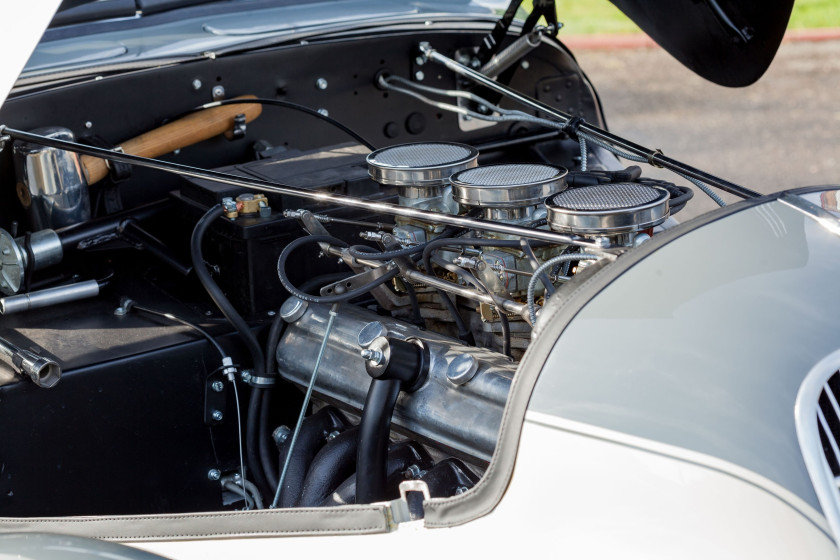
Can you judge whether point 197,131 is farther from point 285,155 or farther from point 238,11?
point 238,11

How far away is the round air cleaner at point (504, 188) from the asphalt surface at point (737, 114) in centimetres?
276

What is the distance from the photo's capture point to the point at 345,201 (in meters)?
1.45

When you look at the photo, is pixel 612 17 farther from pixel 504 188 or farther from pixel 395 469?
pixel 395 469

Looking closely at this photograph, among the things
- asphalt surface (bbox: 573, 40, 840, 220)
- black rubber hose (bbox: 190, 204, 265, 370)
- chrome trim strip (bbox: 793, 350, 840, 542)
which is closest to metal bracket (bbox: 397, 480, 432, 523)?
chrome trim strip (bbox: 793, 350, 840, 542)

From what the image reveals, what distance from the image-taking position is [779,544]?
95 cm

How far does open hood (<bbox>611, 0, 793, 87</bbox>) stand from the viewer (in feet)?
6.40

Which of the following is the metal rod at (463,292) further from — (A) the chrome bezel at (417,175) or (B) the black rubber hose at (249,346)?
(B) the black rubber hose at (249,346)

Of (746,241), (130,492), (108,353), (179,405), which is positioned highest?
(746,241)

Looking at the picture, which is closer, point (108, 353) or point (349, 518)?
point (349, 518)

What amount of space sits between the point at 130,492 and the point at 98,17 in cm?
117

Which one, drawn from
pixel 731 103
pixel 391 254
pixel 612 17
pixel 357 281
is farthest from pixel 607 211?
pixel 612 17

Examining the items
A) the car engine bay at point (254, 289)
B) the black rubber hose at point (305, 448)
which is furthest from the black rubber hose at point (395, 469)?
the black rubber hose at point (305, 448)

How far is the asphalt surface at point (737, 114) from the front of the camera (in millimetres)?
5598

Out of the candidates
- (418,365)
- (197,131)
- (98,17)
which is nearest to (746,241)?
(418,365)
